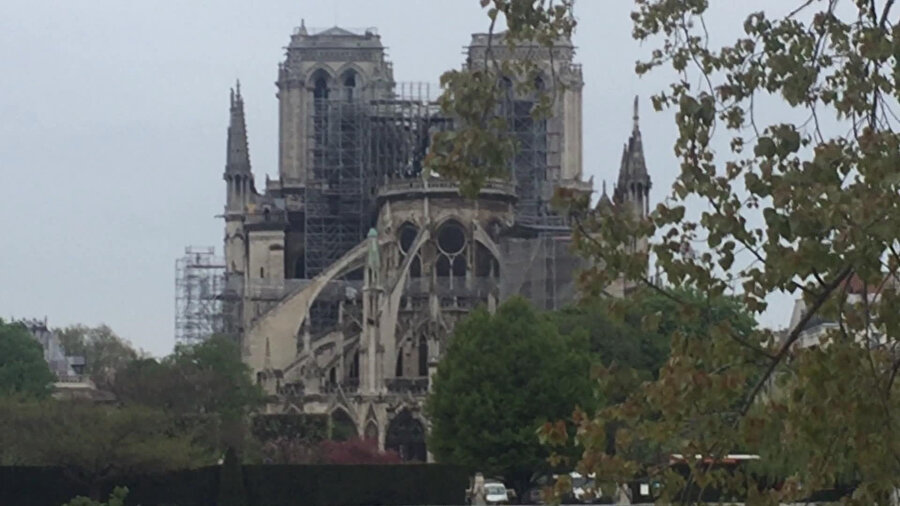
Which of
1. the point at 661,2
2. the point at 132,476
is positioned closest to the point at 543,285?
the point at 132,476

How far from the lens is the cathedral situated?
103000 mm

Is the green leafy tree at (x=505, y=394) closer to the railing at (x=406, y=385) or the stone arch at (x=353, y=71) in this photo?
the railing at (x=406, y=385)

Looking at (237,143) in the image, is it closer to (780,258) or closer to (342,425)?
(342,425)

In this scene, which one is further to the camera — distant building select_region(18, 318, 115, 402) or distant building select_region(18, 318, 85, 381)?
distant building select_region(18, 318, 85, 381)

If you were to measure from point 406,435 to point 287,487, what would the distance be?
144ft

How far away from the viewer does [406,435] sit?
337 ft

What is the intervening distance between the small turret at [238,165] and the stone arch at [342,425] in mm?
20581

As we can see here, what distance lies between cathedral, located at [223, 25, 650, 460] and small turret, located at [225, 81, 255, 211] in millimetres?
76

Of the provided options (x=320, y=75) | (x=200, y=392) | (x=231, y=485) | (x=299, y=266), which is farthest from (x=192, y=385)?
(x=320, y=75)

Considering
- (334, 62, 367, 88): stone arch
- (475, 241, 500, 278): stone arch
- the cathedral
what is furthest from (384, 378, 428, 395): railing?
(334, 62, 367, 88): stone arch

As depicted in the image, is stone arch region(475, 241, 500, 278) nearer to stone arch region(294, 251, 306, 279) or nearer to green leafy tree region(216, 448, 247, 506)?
stone arch region(294, 251, 306, 279)

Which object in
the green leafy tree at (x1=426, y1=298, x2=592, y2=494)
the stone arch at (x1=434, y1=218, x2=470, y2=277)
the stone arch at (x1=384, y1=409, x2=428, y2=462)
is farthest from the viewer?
the stone arch at (x1=434, y1=218, x2=470, y2=277)

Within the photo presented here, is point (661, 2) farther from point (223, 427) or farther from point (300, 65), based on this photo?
point (300, 65)

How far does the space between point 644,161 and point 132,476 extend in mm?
60102
